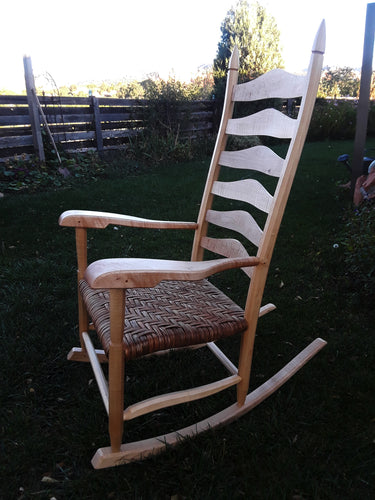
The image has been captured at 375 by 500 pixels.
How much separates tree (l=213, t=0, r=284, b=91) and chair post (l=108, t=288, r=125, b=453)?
8.40m

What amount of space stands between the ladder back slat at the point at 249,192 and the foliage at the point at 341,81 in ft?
41.3

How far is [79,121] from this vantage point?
5602 mm

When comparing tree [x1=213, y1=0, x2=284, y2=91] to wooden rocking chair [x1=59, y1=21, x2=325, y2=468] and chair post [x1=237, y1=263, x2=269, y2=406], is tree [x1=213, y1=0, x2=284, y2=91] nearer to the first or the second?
wooden rocking chair [x1=59, y1=21, x2=325, y2=468]

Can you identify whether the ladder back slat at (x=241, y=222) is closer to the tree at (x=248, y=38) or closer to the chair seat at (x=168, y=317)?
the chair seat at (x=168, y=317)

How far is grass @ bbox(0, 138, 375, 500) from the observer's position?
3.67 ft

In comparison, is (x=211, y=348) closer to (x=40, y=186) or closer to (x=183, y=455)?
(x=183, y=455)

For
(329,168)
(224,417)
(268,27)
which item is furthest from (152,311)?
(268,27)

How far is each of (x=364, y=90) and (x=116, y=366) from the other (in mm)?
3213

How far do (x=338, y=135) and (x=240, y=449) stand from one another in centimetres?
863

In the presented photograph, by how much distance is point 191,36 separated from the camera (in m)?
14.8

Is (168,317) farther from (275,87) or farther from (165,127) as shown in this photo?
(165,127)

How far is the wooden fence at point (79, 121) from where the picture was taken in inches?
193

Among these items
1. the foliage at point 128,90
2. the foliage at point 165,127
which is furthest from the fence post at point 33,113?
the foliage at point 128,90

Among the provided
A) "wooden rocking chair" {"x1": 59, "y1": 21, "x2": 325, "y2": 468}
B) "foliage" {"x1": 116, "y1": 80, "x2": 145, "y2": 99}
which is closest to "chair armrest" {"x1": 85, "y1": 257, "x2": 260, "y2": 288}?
"wooden rocking chair" {"x1": 59, "y1": 21, "x2": 325, "y2": 468}
